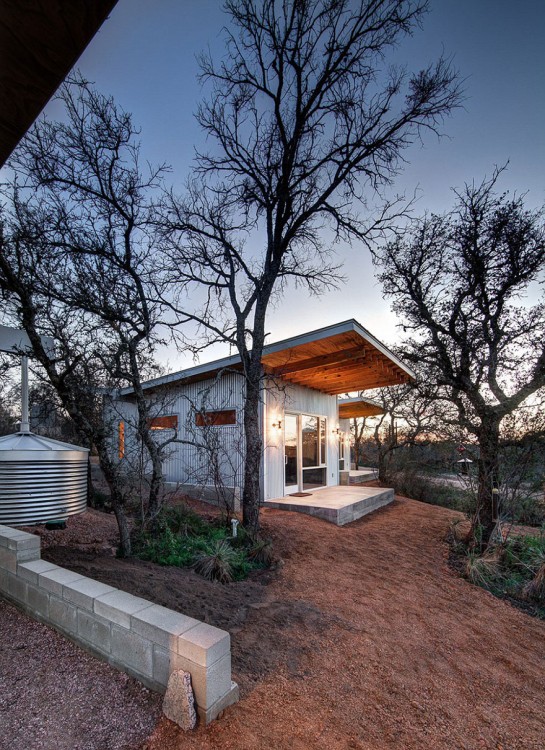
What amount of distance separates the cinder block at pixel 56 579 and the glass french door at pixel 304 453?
Answer: 6.75m

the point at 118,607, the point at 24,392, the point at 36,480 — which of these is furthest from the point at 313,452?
the point at 118,607

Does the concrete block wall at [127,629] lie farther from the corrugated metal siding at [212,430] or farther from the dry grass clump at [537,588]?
the corrugated metal siding at [212,430]

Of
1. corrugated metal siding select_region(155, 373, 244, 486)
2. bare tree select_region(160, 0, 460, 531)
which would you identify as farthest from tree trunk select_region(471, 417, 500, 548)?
corrugated metal siding select_region(155, 373, 244, 486)

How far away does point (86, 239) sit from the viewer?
5488 mm

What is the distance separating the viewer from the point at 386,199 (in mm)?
6391

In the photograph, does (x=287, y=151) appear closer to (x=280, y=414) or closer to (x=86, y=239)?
(x=86, y=239)

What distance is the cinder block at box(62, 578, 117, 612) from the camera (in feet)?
7.75

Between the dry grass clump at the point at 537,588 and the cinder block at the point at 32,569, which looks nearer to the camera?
the cinder block at the point at 32,569

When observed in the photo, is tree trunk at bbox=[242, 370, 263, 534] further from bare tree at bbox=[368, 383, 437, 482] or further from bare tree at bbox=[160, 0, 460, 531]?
bare tree at bbox=[368, 383, 437, 482]

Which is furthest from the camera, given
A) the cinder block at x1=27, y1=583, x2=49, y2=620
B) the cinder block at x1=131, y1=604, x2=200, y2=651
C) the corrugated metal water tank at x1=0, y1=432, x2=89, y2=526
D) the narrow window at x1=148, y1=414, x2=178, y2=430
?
the narrow window at x1=148, y1=414, x2=178, y2=430

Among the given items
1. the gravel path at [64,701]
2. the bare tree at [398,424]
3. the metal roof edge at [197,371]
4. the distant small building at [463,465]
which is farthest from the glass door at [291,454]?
the gravel path at [64,701]

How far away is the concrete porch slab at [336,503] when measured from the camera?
7402 mm

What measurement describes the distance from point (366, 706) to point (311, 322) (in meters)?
8.92

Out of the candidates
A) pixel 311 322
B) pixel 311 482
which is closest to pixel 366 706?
pixel 311 482
